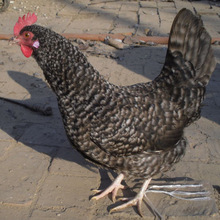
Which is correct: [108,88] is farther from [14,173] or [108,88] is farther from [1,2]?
[1,2]

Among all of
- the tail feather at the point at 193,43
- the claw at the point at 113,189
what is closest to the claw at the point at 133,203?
the claw at the point at 113,189

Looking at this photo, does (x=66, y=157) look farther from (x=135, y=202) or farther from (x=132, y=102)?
(x=132, y=102)

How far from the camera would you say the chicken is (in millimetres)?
2449

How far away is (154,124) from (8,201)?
5.38 feet

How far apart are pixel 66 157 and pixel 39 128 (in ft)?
2.40

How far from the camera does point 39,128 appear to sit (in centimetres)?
386

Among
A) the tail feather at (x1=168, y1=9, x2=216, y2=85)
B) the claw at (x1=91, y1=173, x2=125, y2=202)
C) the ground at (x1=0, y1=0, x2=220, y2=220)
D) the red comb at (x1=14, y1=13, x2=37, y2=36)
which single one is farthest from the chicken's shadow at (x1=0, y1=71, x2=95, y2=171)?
the tail feather at (x1=168, y1=9, x2=216, y2=85)

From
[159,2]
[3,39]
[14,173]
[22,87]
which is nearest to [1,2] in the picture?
[3,39]

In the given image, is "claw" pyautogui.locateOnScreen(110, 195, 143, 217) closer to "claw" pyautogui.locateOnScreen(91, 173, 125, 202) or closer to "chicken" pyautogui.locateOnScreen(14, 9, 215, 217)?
"chicken" pyautogui.locateOnScreen(14, 9, 215, 217)

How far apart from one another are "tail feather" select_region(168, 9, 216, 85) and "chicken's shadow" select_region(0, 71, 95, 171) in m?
1.62

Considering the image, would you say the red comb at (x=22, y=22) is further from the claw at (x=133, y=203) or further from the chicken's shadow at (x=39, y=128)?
the claw at (x=133, y=203)

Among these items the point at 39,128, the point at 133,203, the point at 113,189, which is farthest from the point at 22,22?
the point at 133,203

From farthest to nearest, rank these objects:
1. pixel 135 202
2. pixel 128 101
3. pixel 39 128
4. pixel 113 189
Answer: pixel 39 128, pixel 113 189, pixel 135 202, pixel 128 101

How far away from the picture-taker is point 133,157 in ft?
8.74
